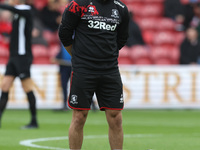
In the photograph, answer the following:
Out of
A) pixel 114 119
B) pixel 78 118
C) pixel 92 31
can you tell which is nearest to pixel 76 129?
pixel 78 118

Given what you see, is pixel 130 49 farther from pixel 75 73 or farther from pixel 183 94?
pixel 75 73

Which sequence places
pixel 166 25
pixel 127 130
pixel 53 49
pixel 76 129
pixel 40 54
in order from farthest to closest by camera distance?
pixel 166 25 → pixel 53 49 → pixel 40 54 → pixel 127 130 → pixel 76 129

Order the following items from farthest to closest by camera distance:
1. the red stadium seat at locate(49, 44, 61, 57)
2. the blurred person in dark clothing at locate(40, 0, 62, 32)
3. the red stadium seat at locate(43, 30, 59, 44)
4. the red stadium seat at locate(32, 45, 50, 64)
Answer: the red stadium seat at locate(43, 30, 59, 44), the blurred person in dark clothing at locate(40, 0, 62, 32), the red stadium seat at locate(49, 44, 61, 57), the red stadium seat at locate(32, 45, 50, 64)

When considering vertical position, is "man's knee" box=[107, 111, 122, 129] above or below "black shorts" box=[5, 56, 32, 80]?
above

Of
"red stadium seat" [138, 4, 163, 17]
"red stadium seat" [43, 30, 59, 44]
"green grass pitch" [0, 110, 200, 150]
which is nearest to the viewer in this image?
"green grass pitch" [0, 110, 200, 150]

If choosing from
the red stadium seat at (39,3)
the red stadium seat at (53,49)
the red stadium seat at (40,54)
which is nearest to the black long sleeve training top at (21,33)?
the red stadium seat at (40,54)

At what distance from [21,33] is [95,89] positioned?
3995 millimetres

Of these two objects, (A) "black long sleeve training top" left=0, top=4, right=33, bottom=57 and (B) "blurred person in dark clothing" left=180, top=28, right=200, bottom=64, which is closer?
(A) "black long sleeve training top" left=0, top=4, right=33, bottom=57

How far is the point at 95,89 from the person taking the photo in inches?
231

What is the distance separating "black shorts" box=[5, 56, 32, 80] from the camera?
30.8ft

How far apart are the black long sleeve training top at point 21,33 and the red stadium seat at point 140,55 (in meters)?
7.88

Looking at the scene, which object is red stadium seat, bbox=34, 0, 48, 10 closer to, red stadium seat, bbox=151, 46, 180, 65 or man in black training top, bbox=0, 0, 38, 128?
red stadium seat, bbox=151, 46, 180, 65

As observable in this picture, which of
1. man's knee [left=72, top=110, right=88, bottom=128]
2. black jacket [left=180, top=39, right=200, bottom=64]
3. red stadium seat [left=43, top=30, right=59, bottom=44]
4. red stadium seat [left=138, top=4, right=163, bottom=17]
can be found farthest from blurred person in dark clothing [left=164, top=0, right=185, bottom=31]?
man's knee [left=72, top=110, right=88, bottom=128]

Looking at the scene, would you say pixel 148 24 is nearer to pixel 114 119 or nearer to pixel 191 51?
pixel 191 51
